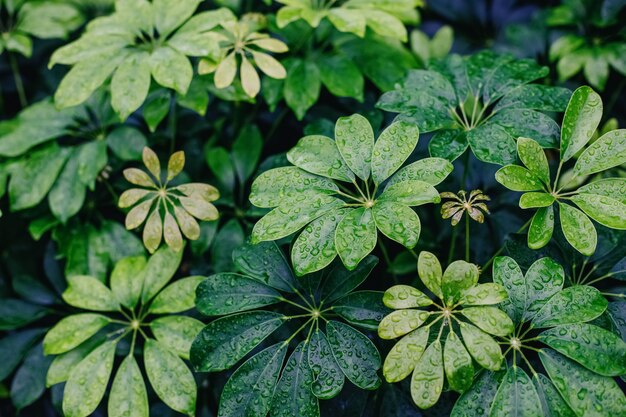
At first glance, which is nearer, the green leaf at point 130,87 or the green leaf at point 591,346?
the green leaf at point 591,346

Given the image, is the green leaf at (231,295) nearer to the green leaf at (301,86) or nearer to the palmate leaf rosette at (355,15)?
the green leaf at (301,86)

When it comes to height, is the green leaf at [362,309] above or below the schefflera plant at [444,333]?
below

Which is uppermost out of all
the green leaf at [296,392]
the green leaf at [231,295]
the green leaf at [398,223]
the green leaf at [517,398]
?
the green leaf at [398,223]

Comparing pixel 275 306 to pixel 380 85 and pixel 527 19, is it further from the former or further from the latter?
pixel 527 19

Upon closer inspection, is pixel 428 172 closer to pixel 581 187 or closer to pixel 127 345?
pixel 581 187

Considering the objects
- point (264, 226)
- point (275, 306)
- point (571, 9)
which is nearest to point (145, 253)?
point (275, 306)

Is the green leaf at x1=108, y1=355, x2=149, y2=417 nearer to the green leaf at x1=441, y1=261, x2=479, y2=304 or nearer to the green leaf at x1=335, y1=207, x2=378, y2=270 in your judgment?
the green leaf at x1=335, y1=207, x2=378, y2=270

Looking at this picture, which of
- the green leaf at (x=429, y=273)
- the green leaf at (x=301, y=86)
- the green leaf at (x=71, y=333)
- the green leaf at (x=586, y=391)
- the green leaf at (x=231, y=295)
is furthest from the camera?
the green leaf at (x=301, y=86)

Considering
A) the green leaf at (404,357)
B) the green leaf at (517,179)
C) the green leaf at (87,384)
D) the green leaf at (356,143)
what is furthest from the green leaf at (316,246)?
the green leaf at (87,384)
